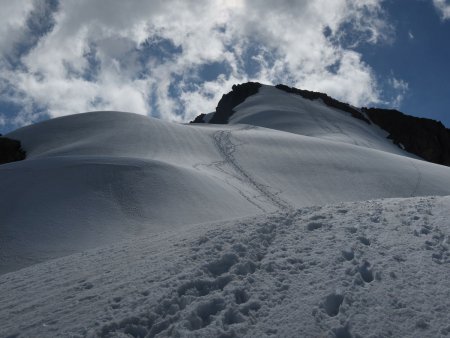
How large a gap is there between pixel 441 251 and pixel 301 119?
170 feet

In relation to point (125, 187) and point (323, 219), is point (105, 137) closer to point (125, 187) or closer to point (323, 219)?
point (125, 187)

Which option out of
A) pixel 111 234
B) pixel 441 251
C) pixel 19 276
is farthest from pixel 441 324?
pixel 111 234

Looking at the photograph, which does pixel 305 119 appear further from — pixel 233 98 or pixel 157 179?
pixel 157 179

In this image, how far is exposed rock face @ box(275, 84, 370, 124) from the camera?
67.0m

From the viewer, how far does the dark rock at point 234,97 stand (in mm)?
70269

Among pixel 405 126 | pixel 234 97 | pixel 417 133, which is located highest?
pixel 234 97

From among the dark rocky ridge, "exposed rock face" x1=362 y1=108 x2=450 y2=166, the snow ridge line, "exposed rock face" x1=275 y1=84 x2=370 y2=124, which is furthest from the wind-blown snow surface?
"exposed rock face" x1=275 y1=84 x2=370 y2=124

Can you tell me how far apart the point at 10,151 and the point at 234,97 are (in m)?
47.0

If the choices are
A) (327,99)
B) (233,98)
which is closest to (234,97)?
(233,98)

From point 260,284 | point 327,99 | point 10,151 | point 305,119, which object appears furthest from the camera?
point 327,99

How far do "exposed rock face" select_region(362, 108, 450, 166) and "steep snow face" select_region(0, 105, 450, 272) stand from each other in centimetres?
3245

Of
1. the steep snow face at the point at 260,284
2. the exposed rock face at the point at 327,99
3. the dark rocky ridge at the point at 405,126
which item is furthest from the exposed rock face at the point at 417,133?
the steep snow face at the point at 260,284

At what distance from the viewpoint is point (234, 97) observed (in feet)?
247

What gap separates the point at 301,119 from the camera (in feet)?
190
